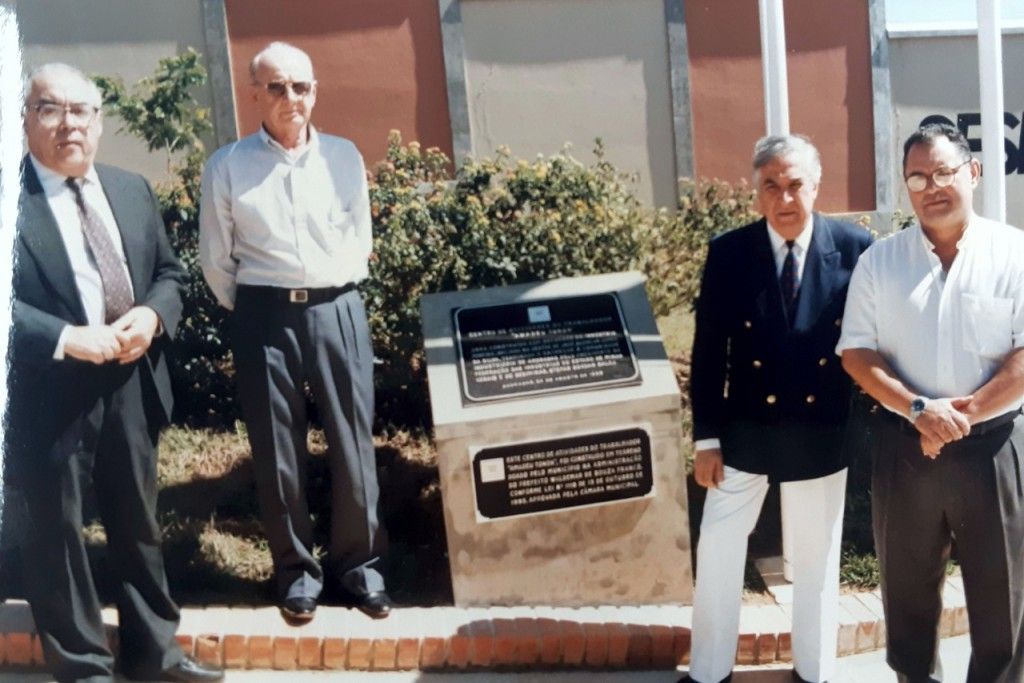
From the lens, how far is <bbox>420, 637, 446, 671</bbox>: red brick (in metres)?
3.71

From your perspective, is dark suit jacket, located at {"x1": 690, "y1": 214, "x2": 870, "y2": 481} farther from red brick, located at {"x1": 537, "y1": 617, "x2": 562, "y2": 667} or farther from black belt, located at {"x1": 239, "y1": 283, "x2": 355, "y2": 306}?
black belt, located at {"x1": 239, "y1": 283, "x2": 355, "y2": 306}

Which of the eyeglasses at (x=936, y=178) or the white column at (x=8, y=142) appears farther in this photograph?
the white column at (x=8, y=142)

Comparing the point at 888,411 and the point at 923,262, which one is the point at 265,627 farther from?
the point at 923,262

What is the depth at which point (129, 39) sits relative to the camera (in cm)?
852

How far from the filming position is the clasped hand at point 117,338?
3.27m

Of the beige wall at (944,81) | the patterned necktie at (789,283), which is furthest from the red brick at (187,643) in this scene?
the beige wall at (944,81)

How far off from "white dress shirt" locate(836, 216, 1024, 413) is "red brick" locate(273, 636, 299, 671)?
2.11 meters

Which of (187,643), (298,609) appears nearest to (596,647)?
(298,609)

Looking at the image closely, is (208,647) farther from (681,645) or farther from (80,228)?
(681,645)

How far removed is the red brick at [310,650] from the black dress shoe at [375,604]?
0.22m

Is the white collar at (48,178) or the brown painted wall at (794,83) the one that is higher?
the brown painted wall at (794,83)

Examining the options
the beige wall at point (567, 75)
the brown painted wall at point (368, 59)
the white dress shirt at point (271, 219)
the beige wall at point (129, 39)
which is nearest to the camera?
the white dress shirt at point (271, 219)

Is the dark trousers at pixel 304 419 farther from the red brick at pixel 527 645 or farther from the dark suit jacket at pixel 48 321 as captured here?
the red brick at pixel 527 645

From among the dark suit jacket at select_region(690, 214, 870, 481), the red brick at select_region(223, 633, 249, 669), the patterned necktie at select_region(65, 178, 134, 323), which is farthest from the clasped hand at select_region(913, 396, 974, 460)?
the patterned necktie at select_region(65, 178, 134, 323)
